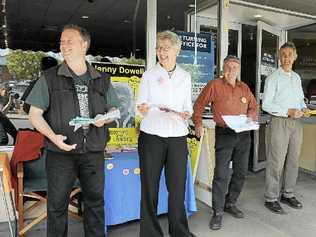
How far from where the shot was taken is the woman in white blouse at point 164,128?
252 cm

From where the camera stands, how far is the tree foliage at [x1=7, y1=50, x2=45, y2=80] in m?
4.06

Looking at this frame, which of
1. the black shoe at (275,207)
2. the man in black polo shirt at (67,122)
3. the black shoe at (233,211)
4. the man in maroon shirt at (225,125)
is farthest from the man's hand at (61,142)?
the black shoe at (275,207)

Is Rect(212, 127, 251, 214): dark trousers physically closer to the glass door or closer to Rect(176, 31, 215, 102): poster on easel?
Rect(176, 31, 215, 102): poster on easel

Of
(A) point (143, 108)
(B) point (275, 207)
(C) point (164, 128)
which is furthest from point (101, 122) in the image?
(B) point (275, 207)

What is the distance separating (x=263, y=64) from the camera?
17.9 ft

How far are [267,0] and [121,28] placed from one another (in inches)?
221

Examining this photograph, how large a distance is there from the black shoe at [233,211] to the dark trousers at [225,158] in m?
0.26

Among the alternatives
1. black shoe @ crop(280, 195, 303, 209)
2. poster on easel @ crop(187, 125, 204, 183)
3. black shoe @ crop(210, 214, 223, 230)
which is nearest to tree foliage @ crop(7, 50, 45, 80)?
poster on easel @ crop(187, 125, 204, 183)

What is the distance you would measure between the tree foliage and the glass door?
2.98 m

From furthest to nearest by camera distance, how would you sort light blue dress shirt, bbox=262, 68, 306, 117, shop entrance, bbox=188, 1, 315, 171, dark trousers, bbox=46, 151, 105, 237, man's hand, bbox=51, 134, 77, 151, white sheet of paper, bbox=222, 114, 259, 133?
shop entrance, bbox=188, 1, 315, 171
light blue dress shirt, bbox=262, 68, 306, 117
white sheet of paper, bbox=222, 114, 259, 133
dark trousers, bbox=46, 151, 105, 237
man's hand, bbox=51, 134, 77, 151

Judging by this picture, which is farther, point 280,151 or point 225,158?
point 280,151

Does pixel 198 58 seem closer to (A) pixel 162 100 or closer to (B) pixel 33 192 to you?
(A) pixel 162 100

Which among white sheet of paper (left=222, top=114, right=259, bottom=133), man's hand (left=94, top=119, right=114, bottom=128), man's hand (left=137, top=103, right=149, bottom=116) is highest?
man's hand (left=137, top=103, right=149, bottom=116)

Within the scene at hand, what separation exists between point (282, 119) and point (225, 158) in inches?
31.8
